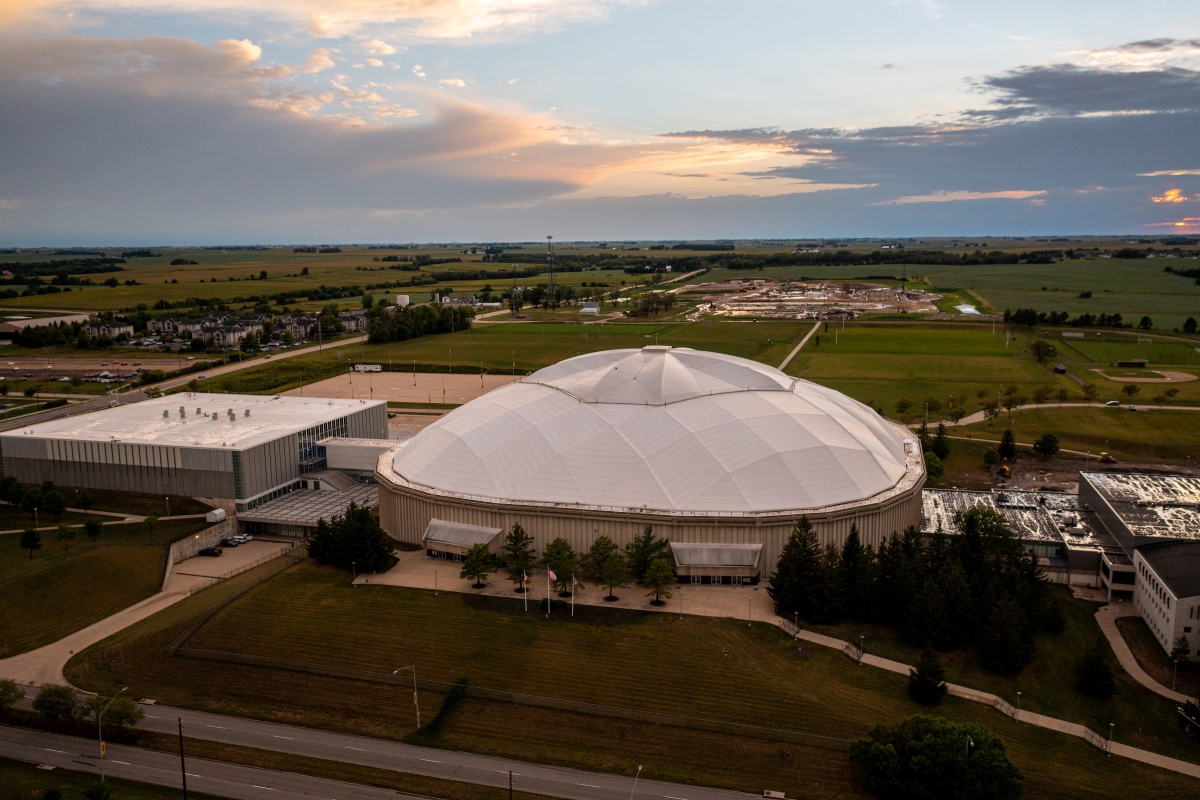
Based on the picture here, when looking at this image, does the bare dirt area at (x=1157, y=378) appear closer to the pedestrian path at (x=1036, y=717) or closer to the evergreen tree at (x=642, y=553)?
the pedestrian path at (x=1036, y=717)

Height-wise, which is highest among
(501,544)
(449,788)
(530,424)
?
(530,424)

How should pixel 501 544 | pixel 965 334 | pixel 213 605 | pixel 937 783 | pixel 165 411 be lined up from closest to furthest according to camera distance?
1. pixel 937 783
2. pixel 213 605
3. pixel 501 544
4. pixel 165 411
5. pixel 965 334

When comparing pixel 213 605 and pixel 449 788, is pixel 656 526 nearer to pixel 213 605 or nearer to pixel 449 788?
pixel 449 788

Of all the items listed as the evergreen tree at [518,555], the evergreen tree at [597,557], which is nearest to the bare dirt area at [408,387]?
the evergreen tree at [518,555]

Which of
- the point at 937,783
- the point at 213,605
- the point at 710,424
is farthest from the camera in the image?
the point at 710,424

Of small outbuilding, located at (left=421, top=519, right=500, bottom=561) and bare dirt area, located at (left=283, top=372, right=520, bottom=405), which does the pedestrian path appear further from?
bare dirt area, located at (left=283, top=372, right=520, bottom=405)

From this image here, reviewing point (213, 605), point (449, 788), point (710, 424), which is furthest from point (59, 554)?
point (710, 424)
